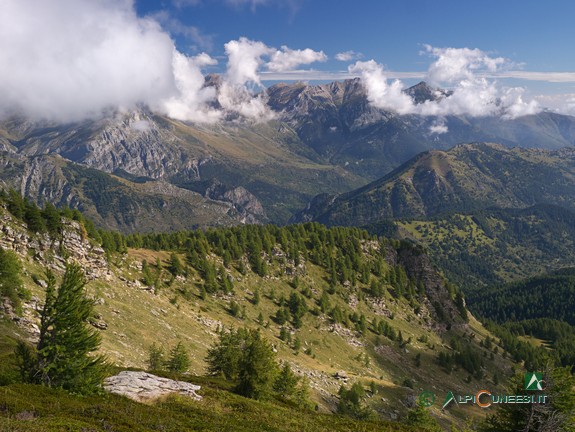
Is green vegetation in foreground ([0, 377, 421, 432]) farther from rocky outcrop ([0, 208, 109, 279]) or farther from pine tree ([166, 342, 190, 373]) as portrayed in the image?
rocky outcrop ([0, 208, 109, 279])

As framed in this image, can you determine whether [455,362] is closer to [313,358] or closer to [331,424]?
[313,358]

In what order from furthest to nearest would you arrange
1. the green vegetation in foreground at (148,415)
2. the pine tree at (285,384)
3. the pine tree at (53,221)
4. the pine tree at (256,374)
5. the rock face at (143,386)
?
the pine tree at (53,221) < the pine tree at (285,384) < the pine tree at (256,374) < the rock face at (143,386) < the green vegetation in foreground at (148,415)

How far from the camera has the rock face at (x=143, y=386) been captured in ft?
118

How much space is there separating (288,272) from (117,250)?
2884 inches

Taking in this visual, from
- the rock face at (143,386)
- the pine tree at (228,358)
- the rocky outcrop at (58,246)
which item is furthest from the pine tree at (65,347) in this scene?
the rocky outcrop at (58,246)

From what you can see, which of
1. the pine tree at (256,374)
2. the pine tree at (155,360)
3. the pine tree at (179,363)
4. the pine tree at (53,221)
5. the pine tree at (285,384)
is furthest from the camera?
the pine tree at (53,221)

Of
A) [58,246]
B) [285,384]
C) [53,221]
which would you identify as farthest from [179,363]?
[53,221]

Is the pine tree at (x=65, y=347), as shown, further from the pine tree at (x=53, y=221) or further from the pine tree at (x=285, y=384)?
the pine tree at (x=53, y=221)

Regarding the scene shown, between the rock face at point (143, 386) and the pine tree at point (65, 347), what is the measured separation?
3860 millimetres

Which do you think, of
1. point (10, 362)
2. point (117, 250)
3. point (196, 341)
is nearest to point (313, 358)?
point (196, 341)

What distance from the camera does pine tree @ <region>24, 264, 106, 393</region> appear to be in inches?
1236

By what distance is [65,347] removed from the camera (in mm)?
31391

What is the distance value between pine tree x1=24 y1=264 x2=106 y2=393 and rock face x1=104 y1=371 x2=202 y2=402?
3.86m

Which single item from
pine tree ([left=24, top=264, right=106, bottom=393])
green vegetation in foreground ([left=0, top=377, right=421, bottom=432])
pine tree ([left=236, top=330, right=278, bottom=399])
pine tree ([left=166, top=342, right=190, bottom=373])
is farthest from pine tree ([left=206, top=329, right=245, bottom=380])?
pine tree ([left=24, top=264, right=106, bottom=393])
